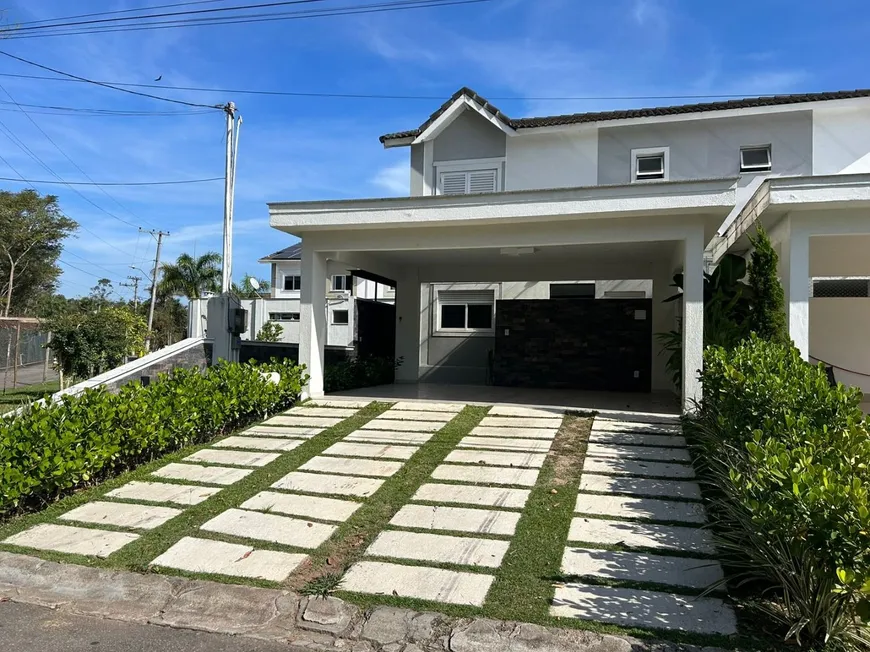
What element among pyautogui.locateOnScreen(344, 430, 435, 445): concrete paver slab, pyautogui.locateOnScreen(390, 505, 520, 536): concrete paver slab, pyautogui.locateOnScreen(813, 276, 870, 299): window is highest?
pyautogui.locateOnScreen(813, 276, 870, 299): window

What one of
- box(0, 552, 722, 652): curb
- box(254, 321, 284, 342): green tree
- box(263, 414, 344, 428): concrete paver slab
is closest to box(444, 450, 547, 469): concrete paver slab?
box(263, 414, 344, 428): concrete paver slab

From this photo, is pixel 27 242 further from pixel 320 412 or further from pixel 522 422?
pixel 522 422

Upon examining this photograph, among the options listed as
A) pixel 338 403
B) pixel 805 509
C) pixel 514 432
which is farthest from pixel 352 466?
pixel 805 509

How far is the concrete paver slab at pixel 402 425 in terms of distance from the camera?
26.3ft

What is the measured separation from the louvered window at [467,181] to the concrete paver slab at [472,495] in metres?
9.64

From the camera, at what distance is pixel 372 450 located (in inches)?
275

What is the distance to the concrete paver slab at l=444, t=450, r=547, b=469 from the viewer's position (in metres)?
6.31

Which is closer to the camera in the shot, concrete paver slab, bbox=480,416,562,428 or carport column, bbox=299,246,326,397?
concrete paver slab, bbox=480,416,562,428

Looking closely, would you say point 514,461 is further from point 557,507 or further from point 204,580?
point 204,580

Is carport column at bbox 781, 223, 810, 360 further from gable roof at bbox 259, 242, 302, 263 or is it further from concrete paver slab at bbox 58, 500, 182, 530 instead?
gable roof at bbox 259, 242, 302, 263

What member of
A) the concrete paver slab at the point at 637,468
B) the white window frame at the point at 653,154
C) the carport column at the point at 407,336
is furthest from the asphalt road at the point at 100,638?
the white window frame at the point at 653,154

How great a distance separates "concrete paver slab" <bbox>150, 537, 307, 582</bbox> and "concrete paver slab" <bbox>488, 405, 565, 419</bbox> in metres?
5.05

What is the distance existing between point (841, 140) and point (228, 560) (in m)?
13.6

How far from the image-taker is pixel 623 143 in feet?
43.5
